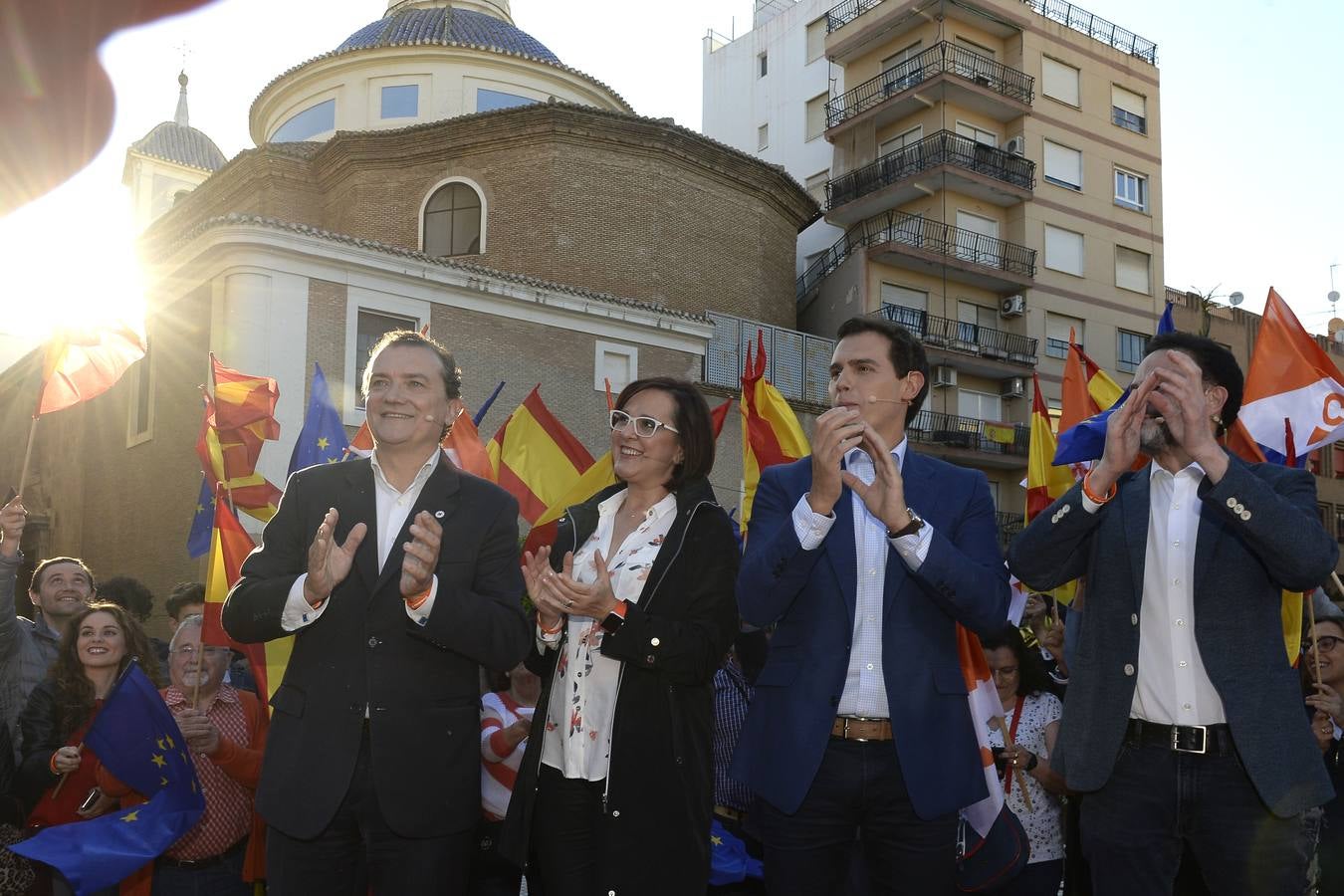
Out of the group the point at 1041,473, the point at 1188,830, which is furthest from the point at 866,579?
the point at 1041,473

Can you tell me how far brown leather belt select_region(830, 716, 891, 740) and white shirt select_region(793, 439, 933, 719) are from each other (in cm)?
2

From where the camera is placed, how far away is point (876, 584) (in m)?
3.54

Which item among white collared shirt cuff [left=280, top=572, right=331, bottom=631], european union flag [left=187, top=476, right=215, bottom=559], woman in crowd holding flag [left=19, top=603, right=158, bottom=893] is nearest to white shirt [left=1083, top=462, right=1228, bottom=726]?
white collared shirt cuff [left=280, top=572, right=331, bottom=631]

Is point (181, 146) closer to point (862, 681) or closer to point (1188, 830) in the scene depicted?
point (862, 681)

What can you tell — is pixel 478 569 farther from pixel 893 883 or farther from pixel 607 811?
pixel 893 883

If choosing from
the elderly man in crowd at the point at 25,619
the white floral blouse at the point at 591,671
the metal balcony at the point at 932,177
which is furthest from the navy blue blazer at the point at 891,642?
the metal balcony at the point at 932,177

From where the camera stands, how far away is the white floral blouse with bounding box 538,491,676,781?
11.7 feet

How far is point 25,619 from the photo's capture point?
606 cm

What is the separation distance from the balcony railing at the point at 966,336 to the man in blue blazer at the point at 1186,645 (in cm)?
2815

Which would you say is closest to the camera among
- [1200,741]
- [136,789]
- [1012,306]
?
[1200,741]

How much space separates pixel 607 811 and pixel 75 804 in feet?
9.11

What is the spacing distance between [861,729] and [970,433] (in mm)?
28917

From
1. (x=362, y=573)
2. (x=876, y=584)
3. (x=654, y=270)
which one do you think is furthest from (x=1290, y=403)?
(x=654, y=270)

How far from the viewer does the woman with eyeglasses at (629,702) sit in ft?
11.4
